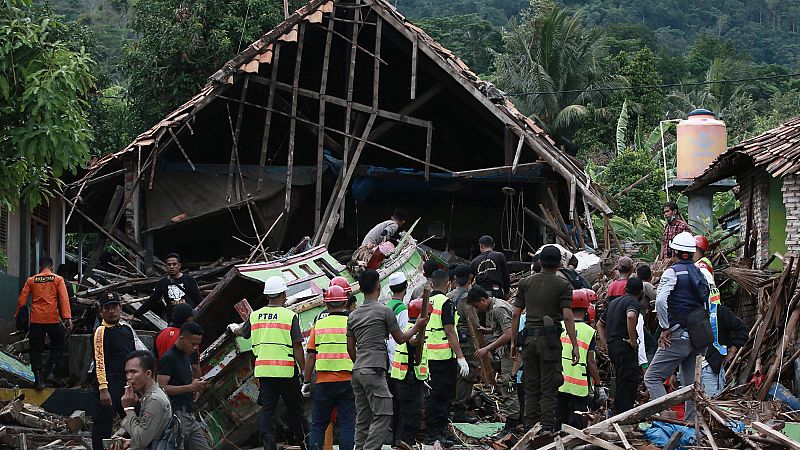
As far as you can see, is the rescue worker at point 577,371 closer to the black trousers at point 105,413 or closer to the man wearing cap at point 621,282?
the man wearing cap at point 621,282

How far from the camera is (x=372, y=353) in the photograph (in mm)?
10656

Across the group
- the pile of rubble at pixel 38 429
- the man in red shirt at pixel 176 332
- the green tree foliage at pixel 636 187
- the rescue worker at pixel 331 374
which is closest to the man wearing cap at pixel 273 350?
the rescue worker at pixel 331 374

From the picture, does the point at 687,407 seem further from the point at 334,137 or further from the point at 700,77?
the point at 700,77

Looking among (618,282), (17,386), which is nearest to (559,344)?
(618,282)

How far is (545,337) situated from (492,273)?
10.7ft

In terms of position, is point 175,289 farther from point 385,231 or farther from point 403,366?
point 403,366

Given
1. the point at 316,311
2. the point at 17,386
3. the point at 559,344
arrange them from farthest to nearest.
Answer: the point at 17,386 → the point at 316,311 → the point at 559,344

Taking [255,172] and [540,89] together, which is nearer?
[255,172]

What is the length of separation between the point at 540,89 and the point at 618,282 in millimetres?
32973

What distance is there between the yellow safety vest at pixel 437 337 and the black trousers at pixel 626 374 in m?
1.86

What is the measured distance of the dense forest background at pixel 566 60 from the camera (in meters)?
27.5

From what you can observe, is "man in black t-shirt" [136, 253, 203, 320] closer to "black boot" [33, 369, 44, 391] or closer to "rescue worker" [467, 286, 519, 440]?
"black boot" [33, 369, 44, 391]

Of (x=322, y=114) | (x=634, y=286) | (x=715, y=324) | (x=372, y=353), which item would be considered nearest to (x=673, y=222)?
(x=715, y=324)

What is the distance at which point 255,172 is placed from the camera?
19828 mm
